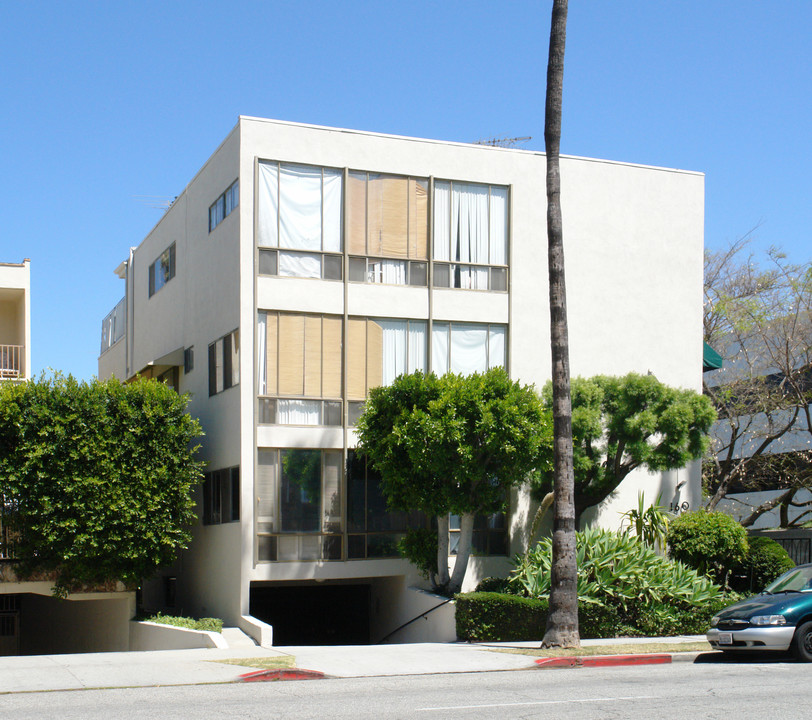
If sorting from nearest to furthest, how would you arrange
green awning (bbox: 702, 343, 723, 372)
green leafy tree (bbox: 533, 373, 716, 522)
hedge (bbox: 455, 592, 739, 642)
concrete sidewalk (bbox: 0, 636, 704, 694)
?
1. concrete sidewalk (bbox: 0, 636, 704, 694)
2. hedge (bbox: 455, 592, 739, 642)
3. green leafy tree (bbox: 533, 373, 716, 522)
4. green awning (bbox: 702, 343, 723, 372)

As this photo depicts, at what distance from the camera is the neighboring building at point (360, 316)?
73.4ft

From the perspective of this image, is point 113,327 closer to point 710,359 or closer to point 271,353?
point 271,353

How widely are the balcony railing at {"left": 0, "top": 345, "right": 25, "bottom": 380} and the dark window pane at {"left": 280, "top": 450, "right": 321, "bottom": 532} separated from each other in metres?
9.78

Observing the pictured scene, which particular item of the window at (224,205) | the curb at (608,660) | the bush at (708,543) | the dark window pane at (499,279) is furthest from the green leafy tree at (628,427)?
the window at (224,205)

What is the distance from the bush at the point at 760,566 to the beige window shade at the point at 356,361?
9.28m

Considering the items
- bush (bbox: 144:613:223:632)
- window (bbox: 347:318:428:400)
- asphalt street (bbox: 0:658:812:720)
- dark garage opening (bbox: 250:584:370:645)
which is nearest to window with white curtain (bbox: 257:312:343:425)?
window (bbox: 347:318:428:400)

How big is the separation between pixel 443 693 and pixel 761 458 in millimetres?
23073

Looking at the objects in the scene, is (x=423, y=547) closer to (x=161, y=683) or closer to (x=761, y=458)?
(x=161, y=683)

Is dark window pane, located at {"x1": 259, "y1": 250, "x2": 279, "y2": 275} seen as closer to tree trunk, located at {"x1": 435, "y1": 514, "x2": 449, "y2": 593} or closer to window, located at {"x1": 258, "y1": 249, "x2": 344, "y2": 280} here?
window, located at {"x1": 258, "y1": 249, "x2": 344, "y2": 280}

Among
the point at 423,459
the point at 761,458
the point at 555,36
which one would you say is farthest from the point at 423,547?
the point at 761,458

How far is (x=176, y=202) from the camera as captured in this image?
29.0 meters

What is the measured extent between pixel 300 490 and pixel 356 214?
618 cm

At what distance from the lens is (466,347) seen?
23.9m

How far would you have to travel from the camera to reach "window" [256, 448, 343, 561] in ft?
72.4
